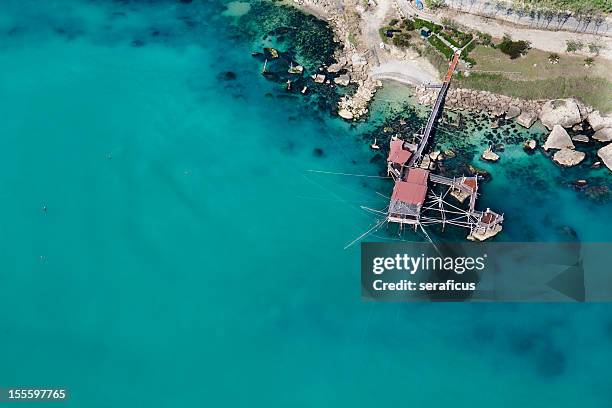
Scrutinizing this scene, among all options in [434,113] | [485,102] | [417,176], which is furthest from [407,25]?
[417,176]

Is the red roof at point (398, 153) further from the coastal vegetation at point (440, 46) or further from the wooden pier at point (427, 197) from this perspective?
the coastal vegetation at point (440, 46)

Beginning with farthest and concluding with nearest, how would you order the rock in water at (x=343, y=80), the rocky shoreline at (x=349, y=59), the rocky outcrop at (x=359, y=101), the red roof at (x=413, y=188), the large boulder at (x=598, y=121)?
the rock in water at (x=343, y=80), the rocky shoreline at (x=349, y=59), the rocky outcrop at (x=359, y=101), the large boulder at (x=598, y=121), the red roof at (x=413, y=188)

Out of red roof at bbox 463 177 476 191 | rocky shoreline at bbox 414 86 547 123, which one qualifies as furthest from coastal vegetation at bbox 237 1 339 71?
red roof at bbox 463 177 476 191

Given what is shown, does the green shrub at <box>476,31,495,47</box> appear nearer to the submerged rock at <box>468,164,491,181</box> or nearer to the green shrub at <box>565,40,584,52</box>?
the green shrub at <box>565,40,584,52</box>

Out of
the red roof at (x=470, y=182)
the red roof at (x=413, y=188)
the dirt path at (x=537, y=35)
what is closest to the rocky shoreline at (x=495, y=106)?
the red roof at (x=470, y=182)

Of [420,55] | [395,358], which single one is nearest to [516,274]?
[395,358]

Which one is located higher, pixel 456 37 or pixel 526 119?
pixel 456 37

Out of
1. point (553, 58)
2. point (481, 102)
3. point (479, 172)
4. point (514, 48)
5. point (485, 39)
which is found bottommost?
point (479, 172)

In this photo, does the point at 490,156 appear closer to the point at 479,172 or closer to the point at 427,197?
the point at 479,172
